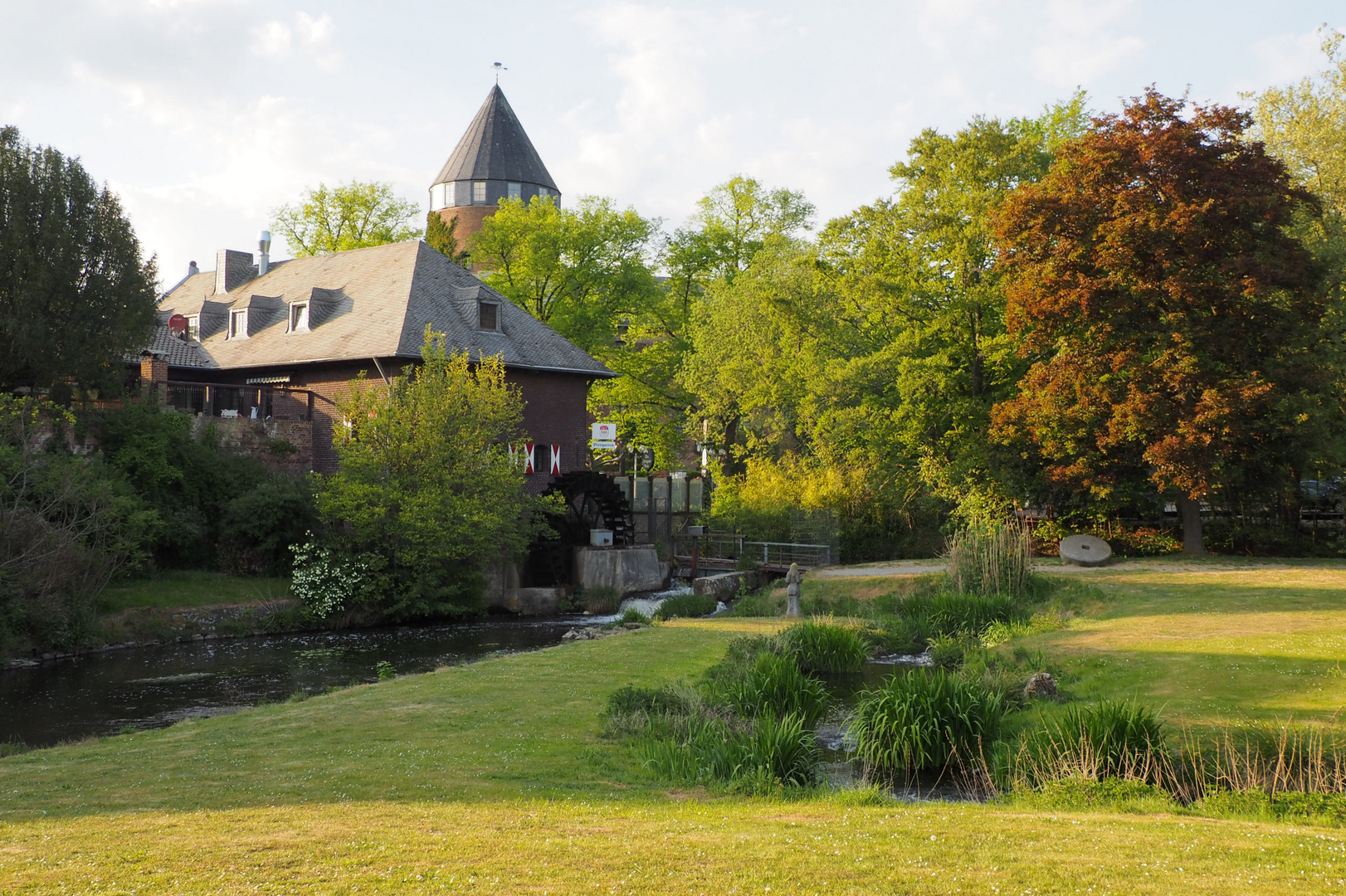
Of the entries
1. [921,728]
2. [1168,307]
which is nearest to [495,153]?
[1168,307]

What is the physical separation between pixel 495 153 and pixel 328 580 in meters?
35.9

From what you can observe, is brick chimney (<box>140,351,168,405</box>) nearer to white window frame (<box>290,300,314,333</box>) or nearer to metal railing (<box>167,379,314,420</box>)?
metal railing (<box>167,379,314,420</box>)

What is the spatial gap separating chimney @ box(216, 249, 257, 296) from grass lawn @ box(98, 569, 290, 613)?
17.3 m

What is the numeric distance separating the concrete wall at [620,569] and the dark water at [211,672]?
13.0 ft

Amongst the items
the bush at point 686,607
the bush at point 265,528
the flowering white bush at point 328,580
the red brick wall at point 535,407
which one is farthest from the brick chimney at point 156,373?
the bush at point 686,607

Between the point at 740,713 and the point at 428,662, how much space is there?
9.11 meters

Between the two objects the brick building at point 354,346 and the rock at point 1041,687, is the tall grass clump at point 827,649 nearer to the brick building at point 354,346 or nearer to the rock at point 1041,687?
the rock at point 1041,687

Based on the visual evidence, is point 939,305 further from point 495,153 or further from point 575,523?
point 495,153

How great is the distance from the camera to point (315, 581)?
2409 centimetres

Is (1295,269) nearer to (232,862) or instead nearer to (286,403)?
(232,862)

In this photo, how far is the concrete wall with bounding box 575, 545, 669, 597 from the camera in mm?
29062

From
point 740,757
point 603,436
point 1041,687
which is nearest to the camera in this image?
point 740,757

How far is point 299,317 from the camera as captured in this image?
111ft

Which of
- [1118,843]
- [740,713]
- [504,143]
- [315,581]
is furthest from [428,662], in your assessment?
[504,143]
